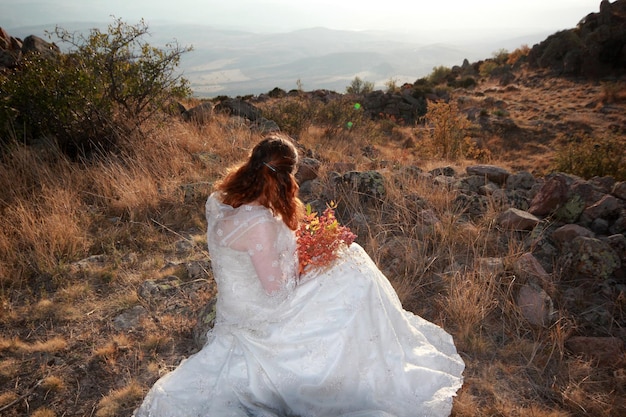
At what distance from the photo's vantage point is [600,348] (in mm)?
3021

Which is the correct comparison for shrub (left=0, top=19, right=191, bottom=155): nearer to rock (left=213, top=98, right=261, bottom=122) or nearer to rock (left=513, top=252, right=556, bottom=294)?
rock (left=213, top=98, right=261, bottom=122)

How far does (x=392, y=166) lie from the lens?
20.0ft

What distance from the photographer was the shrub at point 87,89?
601 cm

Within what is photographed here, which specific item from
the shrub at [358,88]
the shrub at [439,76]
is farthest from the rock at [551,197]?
the shrub at [439,76]

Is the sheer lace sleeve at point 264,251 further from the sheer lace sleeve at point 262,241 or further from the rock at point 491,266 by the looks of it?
the rock at point 491,266

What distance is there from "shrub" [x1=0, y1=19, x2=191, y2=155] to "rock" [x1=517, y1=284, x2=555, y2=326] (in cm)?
618

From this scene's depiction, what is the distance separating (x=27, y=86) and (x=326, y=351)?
6.55 metres

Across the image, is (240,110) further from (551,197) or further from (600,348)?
(600,348)

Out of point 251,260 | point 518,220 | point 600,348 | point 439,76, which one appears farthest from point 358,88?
point 251,260

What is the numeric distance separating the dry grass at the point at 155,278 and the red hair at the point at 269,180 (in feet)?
5.01

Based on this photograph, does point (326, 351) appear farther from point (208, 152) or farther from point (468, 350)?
point (208, 152)

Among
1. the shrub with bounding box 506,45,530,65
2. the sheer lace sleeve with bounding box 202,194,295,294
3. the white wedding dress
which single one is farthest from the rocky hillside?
the shrub with bounding box 506,45,530,65

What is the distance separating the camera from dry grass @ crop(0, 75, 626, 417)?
2.73m

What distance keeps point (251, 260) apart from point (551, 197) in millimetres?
4116
